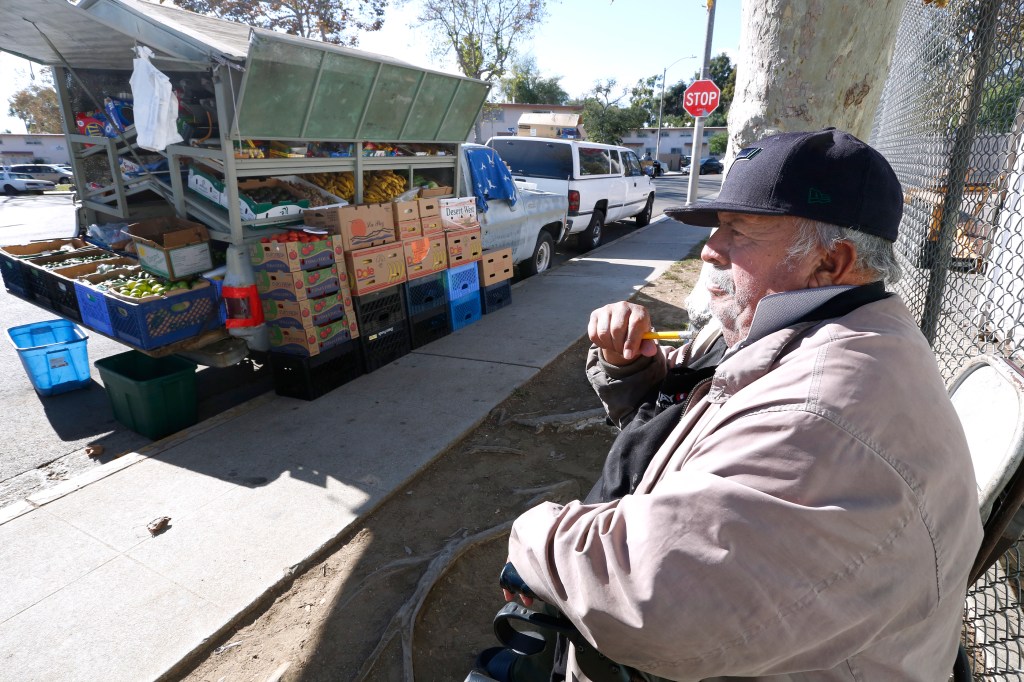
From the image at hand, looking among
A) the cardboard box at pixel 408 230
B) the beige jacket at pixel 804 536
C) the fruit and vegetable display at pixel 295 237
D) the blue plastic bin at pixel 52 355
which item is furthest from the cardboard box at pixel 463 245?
the beige jacket at pixel 804 536

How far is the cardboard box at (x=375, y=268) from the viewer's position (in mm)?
5059

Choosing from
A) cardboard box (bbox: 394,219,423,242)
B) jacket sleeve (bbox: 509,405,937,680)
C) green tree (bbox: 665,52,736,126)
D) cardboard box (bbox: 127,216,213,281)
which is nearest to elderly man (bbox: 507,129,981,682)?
jacket sleeve (bbox: 509,405,937,680)

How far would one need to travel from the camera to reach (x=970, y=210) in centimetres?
265

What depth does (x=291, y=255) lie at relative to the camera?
448 cm

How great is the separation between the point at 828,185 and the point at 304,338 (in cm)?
408

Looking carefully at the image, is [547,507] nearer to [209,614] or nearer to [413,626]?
[413,626]

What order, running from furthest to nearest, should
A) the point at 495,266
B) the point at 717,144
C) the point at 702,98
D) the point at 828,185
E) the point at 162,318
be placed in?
the point at 717,144
the point at 702,98
the point at 495,266
the point at 162,318
the point at 828,185

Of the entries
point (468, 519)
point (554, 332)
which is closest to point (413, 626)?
point (468, 519)

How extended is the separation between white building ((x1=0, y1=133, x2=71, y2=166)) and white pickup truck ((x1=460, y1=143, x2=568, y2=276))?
46.9 metres

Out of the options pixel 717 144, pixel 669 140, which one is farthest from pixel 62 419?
pixel 669 140

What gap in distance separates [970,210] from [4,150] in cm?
5556

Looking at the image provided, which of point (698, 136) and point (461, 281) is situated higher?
point (698, 136)

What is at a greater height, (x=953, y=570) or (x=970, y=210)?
(x=970, y=210)

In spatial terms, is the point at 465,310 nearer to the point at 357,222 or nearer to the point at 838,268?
the point at 357,222
